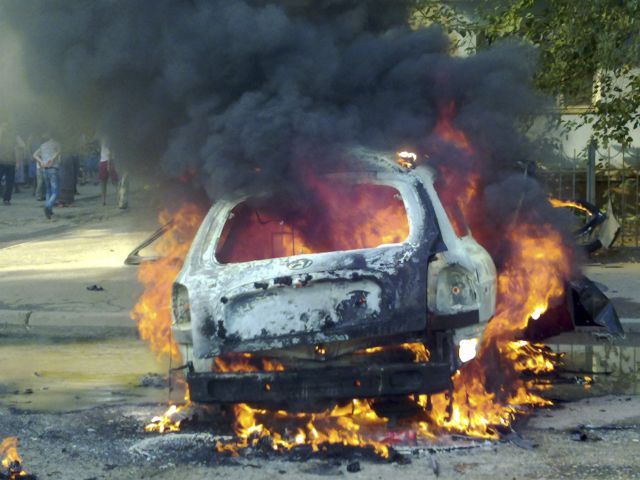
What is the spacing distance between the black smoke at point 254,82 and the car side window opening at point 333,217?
0.19 m

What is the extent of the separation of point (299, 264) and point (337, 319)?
0.39 m

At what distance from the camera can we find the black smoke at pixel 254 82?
7105mm

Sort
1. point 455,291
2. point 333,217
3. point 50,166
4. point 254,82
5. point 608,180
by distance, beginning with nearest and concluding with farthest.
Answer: point 455,291, point 333,217, point 254,82, point 608,180, point 50,166

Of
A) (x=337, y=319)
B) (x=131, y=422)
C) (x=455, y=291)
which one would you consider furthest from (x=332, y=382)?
(x=131, y=422)

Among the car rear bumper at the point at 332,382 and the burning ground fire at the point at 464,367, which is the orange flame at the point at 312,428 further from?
the car rear bumper at the point at 332,382

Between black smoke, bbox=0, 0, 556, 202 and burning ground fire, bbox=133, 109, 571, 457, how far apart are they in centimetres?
38

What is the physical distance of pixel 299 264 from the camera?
6.24 m

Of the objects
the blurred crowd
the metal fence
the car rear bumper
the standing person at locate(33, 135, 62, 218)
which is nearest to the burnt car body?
the car rear bumper

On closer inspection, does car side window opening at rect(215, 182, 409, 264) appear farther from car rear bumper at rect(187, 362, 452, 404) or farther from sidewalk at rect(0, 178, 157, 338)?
sidewalk at rect(0, 178, 157, 338)

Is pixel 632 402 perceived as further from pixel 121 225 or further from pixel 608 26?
pixel 121 225

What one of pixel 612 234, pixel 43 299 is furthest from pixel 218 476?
pixel 612 234

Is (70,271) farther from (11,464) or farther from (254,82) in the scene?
(11,464)

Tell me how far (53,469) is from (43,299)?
20.0 feet

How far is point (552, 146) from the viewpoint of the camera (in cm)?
1177
